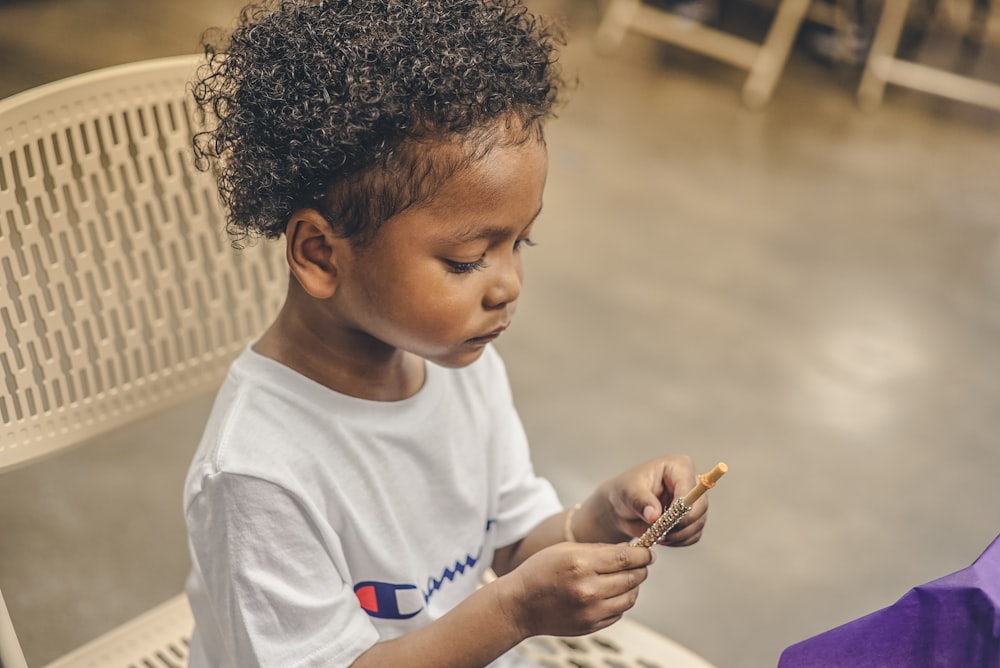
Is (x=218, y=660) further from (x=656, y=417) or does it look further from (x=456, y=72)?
(x=656, y=417)

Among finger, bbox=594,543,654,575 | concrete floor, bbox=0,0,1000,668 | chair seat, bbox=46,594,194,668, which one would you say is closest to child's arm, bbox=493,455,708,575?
finger, bbox=594,543,654,575

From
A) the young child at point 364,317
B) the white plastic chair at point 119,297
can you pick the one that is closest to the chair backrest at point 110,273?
the white plastic chair at point 119,297

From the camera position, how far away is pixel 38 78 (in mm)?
3084

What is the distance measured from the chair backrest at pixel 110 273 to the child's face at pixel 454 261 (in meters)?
0.33

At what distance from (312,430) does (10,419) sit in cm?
29

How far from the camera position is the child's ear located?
818mm

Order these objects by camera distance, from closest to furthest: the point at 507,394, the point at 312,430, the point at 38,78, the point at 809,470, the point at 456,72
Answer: the point at 456,72
the point at 312,430
the point at 507,394
the point at 809,470
the point at 38,78

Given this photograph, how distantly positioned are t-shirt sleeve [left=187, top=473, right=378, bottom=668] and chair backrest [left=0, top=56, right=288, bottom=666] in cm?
24

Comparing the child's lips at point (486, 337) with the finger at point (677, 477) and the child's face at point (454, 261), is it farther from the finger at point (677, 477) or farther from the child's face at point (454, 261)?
the finger at point (677, 477)

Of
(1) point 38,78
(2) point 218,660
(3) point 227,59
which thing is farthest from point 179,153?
(1) point 38,78

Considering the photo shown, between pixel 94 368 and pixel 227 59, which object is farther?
pixel 94 368

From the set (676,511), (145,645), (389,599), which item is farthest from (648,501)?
(145,645)

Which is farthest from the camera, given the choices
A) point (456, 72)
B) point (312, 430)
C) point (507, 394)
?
point (507, 394)

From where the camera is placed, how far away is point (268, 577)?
817 millimetres
